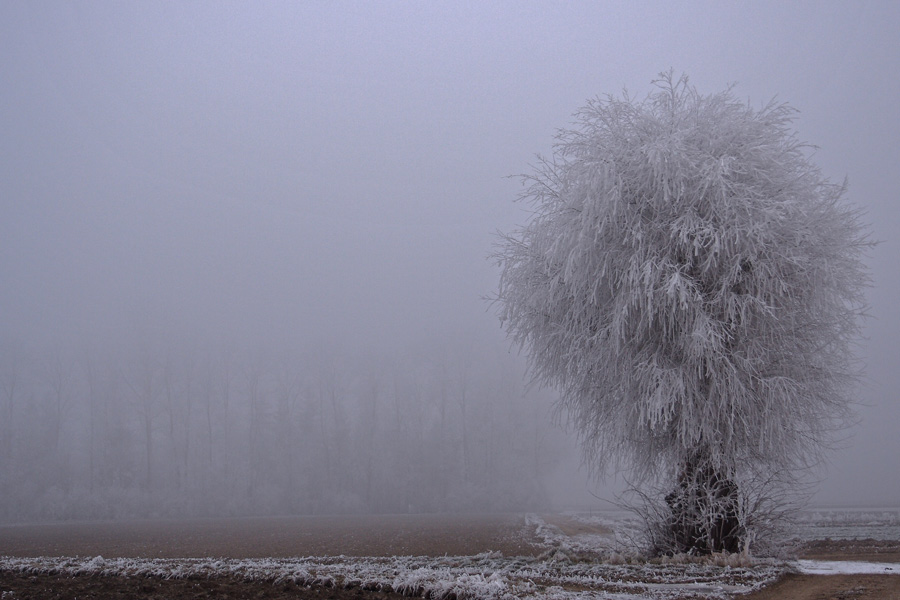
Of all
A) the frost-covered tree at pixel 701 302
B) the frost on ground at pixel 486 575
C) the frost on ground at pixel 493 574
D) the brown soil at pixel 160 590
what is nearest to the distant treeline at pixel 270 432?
the frost on ground at pixel 493 574

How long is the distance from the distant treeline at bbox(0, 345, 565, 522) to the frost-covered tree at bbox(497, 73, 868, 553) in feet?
121

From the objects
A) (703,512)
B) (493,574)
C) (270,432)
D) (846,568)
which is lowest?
(846,568)

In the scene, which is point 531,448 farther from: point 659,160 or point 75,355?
point 659,160

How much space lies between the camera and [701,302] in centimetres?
1145

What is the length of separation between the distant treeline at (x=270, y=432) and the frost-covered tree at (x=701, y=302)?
121 ft

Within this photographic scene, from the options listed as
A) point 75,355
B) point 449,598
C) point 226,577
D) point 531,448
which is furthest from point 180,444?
point 449,598

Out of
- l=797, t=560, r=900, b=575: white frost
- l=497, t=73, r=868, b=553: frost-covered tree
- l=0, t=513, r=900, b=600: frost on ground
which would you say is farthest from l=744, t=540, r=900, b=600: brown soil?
l=497, t=73, r=868, b=553: frost-covered tree

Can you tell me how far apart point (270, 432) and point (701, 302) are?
149ft

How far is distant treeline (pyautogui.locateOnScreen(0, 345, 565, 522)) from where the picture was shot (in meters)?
44.3

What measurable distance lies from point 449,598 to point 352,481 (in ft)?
142

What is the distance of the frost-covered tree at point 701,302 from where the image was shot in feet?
38.0

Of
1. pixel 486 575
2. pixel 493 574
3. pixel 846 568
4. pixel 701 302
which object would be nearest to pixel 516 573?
pixel 486 575

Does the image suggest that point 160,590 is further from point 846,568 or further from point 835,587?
point 846,568

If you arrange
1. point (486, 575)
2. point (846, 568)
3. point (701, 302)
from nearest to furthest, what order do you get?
point (486, 575) < point (846, 568) < point (701, 302)
